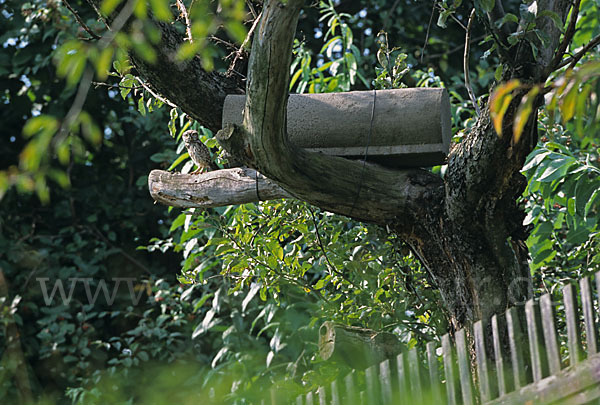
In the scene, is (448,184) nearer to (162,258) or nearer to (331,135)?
(331,135)

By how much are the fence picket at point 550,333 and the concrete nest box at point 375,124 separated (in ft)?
2.62

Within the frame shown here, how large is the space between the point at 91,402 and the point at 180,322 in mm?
860

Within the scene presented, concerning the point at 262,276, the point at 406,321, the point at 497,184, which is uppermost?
the point at 497,184

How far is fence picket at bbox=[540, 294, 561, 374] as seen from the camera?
6.40 ft

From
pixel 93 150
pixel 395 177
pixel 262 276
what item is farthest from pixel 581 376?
pixel 93 150

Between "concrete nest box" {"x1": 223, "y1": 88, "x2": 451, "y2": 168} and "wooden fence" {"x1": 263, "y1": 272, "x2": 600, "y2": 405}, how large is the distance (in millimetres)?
638

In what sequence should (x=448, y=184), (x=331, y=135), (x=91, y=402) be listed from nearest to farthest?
(x=448, y=184), (x=331, y=135), (x=91, y=402)

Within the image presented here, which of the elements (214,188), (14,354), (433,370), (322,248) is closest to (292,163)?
(214,188)

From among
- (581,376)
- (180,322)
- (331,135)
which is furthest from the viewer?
(180,322)

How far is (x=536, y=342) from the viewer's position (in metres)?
2.01

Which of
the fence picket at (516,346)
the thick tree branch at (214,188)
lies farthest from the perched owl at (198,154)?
the fence picket at (516,346)

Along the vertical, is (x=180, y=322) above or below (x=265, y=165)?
below

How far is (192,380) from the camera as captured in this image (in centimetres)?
479

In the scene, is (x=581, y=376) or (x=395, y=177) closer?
(x=581, y=376)
